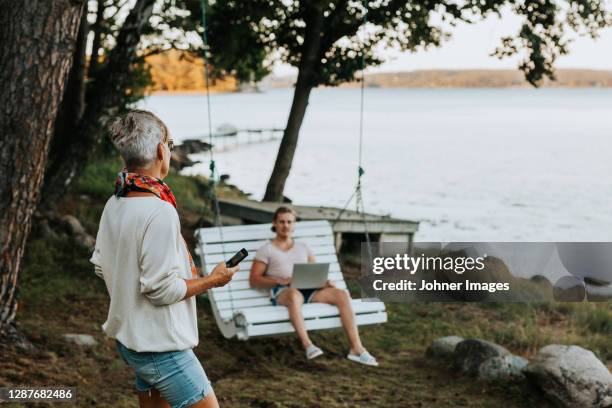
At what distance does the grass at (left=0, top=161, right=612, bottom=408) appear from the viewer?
5574 millimetres

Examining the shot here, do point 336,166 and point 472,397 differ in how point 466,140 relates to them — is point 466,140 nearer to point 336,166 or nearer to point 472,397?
point 336,166

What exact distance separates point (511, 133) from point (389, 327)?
52.2 m

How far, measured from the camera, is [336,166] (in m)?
39.4

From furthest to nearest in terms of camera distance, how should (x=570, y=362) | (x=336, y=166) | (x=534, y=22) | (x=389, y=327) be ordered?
(x=336, y=166) → (x=534, y=22) → (x=389, y=327) → (x=570, y=362)

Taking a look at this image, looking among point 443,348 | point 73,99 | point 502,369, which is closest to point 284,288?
point 443,348

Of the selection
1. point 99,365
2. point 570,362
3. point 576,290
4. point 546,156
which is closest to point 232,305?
point 99,365

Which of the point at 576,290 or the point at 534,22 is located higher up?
the point at 534,22

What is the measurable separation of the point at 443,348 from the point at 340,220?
4.04 meters

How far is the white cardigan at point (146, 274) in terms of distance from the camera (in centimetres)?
278

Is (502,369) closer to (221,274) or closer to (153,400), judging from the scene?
(153,400)

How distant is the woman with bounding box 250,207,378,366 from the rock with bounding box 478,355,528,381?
2.54 ft

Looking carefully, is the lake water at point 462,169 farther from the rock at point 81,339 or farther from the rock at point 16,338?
the rock at point 16,338

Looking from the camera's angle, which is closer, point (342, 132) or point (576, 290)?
point (576, 290)

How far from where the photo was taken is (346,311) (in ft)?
20.7
